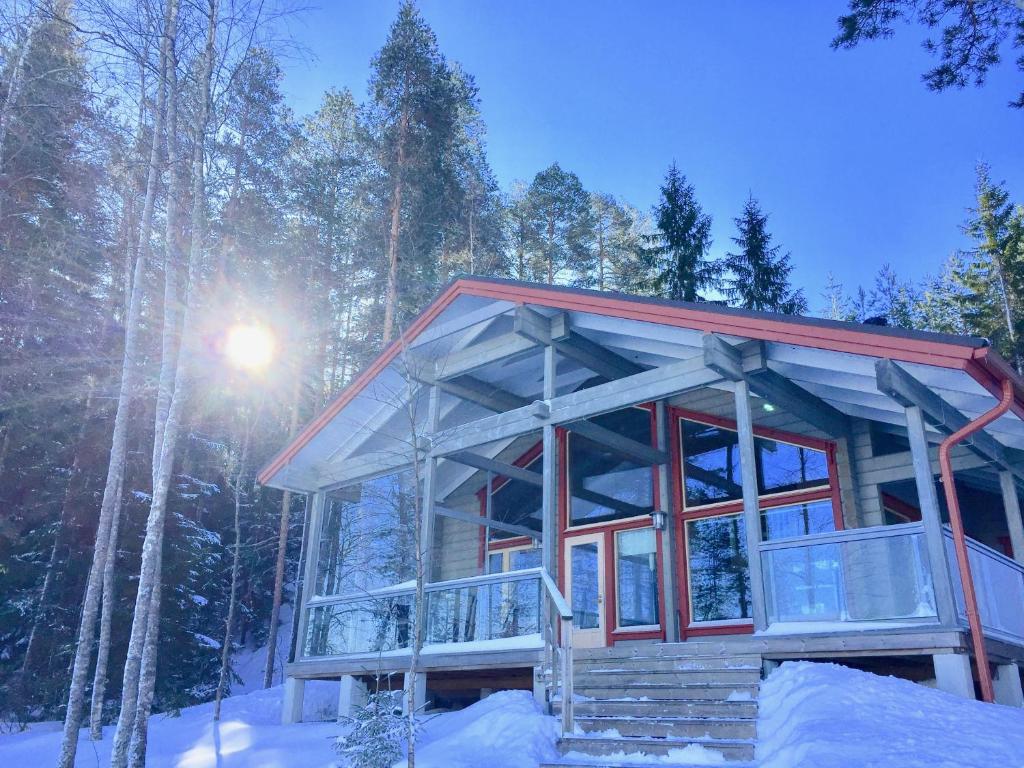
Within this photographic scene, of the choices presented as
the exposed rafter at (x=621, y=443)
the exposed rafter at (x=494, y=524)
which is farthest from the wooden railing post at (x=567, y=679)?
the exposed rafter at (x=494, y=524)

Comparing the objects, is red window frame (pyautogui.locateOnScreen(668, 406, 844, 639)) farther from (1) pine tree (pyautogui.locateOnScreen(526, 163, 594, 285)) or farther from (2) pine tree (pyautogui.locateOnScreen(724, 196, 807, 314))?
(2) pine tree (pyautogui.locateOnScreen(724, 196, 807, 314))

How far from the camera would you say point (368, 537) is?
43.5ft

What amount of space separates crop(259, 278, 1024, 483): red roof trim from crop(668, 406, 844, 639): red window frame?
8.66ft

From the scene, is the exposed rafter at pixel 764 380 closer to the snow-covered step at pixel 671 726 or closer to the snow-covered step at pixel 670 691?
the snow-covered step at pixel 670 691

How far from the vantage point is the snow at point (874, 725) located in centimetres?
450

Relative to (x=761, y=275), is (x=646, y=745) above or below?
below

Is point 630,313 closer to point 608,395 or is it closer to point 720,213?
point 608,395

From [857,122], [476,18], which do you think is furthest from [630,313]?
[857,122]

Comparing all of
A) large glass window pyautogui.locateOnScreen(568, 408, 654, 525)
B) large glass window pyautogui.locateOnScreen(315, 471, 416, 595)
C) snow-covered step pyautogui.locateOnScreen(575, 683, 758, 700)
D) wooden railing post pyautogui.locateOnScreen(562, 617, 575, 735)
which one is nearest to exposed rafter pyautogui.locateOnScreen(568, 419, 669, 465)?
large glass window pyautogui.locateOnScreen(568, 408, 654, 525)

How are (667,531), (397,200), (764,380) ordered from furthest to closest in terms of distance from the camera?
1. (397,200)
2. (667,531)
3. (764,380)

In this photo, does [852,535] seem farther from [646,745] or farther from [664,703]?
[646,745]

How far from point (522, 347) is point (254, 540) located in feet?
51.0

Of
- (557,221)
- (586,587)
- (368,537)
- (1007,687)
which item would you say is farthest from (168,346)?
(557,221)

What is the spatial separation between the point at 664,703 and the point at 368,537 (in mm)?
7649
